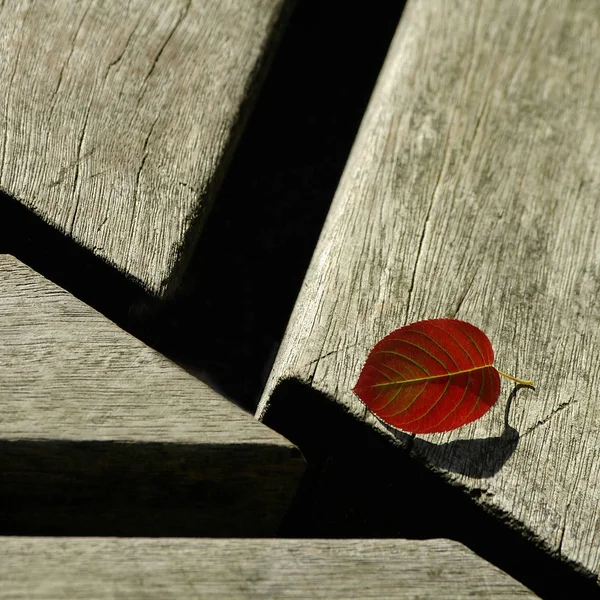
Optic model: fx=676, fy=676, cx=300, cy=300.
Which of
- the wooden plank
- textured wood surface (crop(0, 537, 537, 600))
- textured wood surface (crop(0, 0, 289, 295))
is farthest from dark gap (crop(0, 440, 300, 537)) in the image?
textured wood surface (crop(0, 0, 289, 295))

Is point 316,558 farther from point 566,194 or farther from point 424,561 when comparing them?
point 566,194

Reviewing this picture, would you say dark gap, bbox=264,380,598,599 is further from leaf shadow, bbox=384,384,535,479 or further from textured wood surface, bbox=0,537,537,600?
textured wood surface, bbox=0,537,537,600

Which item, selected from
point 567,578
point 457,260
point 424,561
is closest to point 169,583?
point 424,561

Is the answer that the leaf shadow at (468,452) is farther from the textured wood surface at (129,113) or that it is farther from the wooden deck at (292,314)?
the textured wood surface at (129,113)

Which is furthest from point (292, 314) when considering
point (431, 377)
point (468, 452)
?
point (468, 452)

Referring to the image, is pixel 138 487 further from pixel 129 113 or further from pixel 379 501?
pixel 129 113

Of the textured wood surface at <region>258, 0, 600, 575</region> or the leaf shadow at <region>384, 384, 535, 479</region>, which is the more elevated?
the textured wood surface at <region>258, 0, 600, 575</region>
